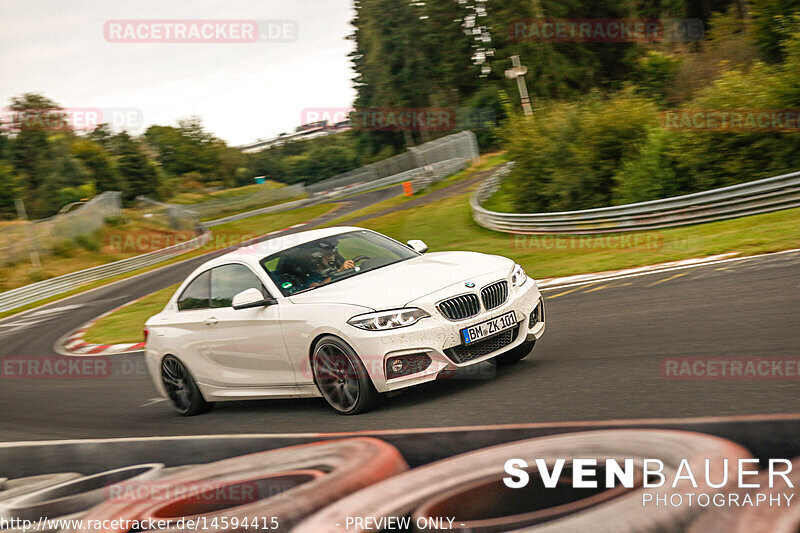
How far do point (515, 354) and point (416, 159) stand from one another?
5343 cm

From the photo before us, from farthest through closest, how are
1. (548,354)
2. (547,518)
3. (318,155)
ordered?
(318,155), (548,354), (547,518)

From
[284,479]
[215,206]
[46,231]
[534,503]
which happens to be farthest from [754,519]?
[215,206]

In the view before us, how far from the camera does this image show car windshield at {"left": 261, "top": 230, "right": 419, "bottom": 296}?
7.19 metres

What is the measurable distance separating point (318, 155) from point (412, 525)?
10270cm

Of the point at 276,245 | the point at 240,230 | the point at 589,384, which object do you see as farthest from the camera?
the point at 240,230

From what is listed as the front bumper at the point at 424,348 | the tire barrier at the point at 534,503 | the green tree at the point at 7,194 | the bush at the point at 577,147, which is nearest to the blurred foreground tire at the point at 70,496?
the front bumper at the point at 424,348

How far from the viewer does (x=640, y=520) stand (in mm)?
3230

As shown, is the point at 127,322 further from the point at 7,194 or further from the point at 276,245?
the point at 7,194

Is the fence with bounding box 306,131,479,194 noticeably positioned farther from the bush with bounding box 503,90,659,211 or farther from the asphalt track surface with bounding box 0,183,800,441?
the asphalt track surface with bounding box 0,183,800,441

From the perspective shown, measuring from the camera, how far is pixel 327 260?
7457 mm

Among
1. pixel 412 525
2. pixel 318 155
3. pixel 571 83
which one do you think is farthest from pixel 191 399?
pixel 318 155

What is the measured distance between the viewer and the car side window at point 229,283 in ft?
24.4

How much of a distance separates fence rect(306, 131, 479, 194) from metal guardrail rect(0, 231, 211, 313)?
1763 cm

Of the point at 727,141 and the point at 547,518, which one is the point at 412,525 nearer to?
the point at 547,518
